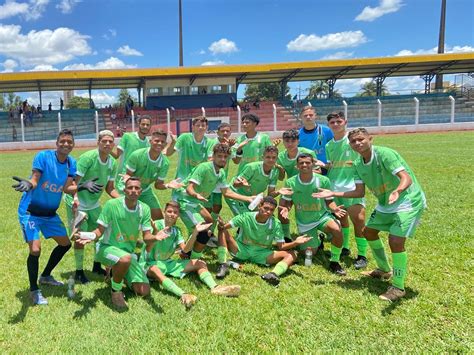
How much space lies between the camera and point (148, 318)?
3.97 m

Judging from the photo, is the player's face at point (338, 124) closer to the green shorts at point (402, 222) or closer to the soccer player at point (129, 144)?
the green shorts at point (402, 222)

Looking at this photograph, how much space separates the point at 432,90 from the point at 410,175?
43425 mm

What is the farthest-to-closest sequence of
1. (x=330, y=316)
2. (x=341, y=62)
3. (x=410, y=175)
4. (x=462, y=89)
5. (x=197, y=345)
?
(x=462, y=89) < (x=341, y=62) < (x=410, y=175) < (x=330, y=316) < (x=197, y=345)

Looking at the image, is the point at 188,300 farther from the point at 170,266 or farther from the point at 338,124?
the point at 338,124

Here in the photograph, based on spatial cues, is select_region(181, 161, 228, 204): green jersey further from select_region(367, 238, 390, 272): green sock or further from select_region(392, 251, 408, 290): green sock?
select_region(392, 251, 408, 290): green sock

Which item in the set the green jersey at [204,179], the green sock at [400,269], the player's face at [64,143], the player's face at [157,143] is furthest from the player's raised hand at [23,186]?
the green sock at [400,269]

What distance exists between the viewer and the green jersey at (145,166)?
5672mm

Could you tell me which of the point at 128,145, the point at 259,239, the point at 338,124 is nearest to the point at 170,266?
the point at 259,239

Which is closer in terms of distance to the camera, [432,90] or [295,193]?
[295,193]

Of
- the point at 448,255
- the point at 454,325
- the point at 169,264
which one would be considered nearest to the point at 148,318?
the point at 169,264

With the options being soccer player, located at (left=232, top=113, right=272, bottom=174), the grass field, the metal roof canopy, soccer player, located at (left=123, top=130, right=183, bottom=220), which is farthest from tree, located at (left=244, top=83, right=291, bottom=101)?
the grass field

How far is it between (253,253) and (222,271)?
63cm

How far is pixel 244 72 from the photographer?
119 ft

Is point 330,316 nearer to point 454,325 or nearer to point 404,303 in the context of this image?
point 404,303
